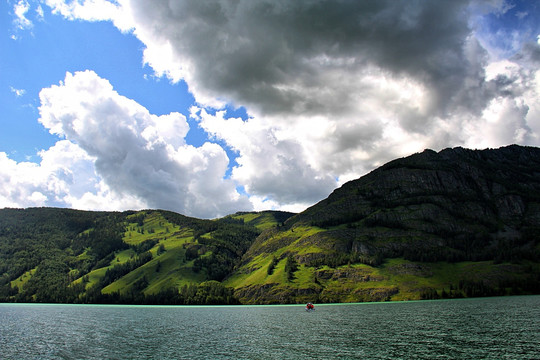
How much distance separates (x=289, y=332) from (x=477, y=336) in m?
51.9

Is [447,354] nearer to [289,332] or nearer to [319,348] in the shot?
[319,348]

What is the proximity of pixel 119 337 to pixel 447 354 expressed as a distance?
3487 inches

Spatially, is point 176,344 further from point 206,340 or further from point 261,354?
point 261,354

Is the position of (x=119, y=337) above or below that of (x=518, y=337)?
below

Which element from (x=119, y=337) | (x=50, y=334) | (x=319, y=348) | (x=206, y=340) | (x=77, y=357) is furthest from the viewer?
(x=50, y=334)

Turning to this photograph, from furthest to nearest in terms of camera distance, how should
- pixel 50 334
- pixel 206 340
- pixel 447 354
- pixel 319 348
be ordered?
pixel 50 334 → pixel 206 340 → pixel 319 348 → pixel 447 354

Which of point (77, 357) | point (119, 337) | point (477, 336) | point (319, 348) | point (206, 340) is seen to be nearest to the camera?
point (77, 357)

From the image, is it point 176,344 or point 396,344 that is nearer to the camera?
point 396,344

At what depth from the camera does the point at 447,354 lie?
65500 mm

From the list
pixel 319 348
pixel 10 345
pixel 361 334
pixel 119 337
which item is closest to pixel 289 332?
pixel 361 334

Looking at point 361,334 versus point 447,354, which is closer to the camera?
point 447,354

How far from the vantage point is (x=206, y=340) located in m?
95.0

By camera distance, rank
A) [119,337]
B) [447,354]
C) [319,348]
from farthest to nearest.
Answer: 1. [119,337]
2. [319,348]
3. [447,354]

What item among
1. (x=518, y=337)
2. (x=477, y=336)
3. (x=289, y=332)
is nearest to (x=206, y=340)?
(x=289, y=332)
